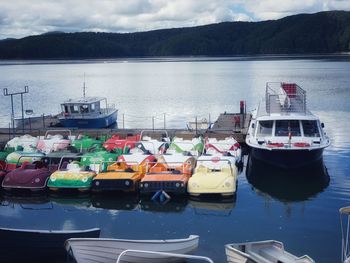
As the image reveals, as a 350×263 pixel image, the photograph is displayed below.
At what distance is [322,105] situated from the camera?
5628cm

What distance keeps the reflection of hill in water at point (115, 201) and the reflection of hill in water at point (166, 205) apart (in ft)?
1.20

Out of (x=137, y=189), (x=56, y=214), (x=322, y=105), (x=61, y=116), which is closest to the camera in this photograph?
(x=56, y=214)

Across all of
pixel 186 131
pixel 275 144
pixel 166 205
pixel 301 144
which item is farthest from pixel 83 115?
pixel 166 205

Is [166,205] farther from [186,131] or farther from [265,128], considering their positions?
[186,131]

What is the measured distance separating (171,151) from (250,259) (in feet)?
42.5

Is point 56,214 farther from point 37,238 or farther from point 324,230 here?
point 324,230

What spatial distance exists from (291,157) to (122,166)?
314 inches

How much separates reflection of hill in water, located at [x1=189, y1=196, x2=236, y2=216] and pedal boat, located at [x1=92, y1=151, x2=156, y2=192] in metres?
2.50

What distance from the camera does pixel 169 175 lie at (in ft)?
65.3

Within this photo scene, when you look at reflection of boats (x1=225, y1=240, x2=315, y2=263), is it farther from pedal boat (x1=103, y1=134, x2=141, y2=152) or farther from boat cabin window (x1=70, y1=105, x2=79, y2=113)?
boat cabin window (x1=70, y1=105, x2=79, y2=113)

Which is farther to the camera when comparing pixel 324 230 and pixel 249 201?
pixel 249 201

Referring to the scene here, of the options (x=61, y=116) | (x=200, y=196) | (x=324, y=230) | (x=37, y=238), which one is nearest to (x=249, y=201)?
(x=200, y=196)

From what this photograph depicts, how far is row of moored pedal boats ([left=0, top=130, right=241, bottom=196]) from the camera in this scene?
64.1ft

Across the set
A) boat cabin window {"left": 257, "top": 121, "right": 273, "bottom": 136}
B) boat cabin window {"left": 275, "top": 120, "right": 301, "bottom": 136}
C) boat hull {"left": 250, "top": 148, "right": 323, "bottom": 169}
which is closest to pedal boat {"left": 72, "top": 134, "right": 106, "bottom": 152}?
boat cabin window {"left": 257, "top": 121, "right": 273, "bottom": 136}
